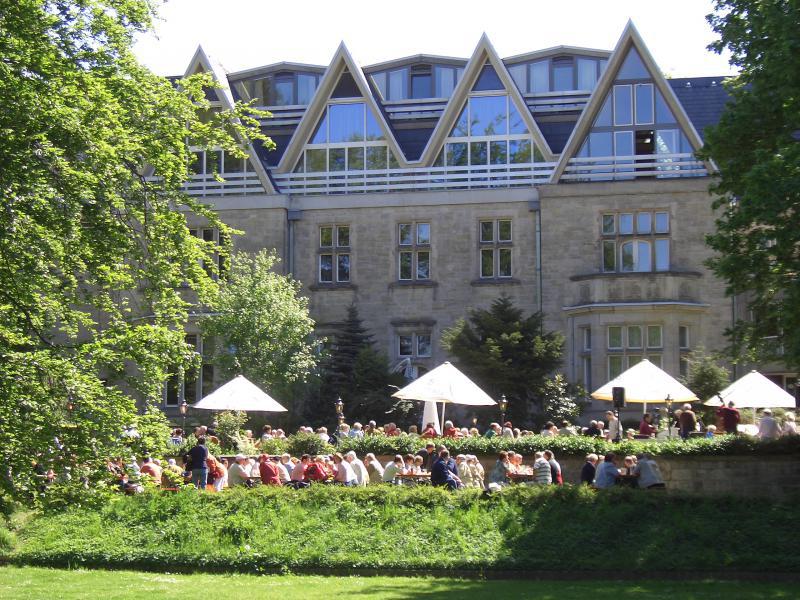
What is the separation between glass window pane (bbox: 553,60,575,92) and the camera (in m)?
51.5

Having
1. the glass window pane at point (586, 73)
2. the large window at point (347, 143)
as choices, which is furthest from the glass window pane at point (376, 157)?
the glass window pane at point (586, 73)

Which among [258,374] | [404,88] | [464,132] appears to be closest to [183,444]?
[258,374]

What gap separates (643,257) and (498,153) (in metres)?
6.74

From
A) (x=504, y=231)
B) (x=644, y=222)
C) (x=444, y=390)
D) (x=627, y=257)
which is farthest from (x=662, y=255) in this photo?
(x=444, y=390)

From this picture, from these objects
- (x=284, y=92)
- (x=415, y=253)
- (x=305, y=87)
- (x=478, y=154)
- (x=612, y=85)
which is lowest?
(x=415, y=253)

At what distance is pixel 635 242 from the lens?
40.5 m

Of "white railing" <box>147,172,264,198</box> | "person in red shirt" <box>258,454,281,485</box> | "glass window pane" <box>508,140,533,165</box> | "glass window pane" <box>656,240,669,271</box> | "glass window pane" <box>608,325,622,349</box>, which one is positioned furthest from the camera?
"white railing" <box>147,172,264,198</box>

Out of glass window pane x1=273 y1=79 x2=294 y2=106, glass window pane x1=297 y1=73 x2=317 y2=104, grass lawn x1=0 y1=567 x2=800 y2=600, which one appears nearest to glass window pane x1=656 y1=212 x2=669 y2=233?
glass window pane x1=297 y1=73 x2=317 y2=104

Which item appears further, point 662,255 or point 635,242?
point 635,242

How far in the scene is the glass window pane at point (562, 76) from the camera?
51.5 metres

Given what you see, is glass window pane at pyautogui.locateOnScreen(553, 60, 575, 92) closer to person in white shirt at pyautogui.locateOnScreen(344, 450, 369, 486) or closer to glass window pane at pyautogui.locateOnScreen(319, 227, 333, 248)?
glass window pane at pyautogui.locateOnScreen(319, 227, 333, 248)

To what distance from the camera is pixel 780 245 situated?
2041cm

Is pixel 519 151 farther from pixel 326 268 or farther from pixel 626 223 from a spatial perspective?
pixel 326 268

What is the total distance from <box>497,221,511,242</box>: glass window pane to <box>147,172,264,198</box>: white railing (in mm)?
8879
